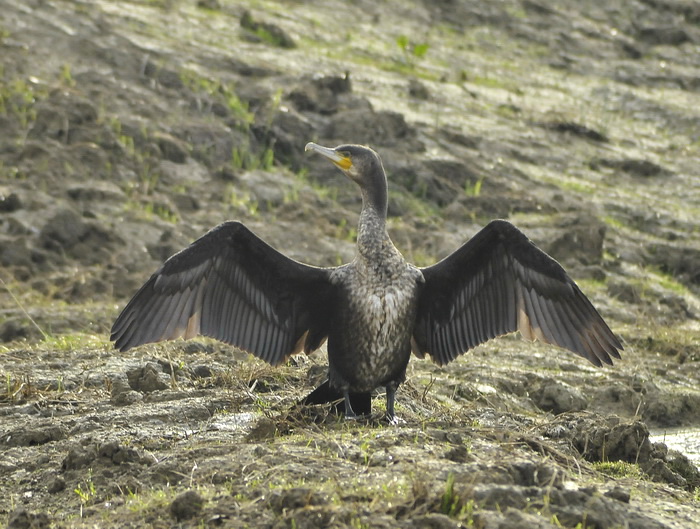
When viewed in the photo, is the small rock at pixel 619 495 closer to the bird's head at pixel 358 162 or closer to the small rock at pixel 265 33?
the bird's head at pixel 358 162

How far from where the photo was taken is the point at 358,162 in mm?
8109

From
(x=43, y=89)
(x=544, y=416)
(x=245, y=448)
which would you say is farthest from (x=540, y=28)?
(x=245, y=448)

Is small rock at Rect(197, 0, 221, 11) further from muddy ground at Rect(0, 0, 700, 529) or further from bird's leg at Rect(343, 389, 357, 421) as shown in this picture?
bird's leg at Rect(343, 389, 357, 421)

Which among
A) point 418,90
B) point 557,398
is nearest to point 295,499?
point 557,398

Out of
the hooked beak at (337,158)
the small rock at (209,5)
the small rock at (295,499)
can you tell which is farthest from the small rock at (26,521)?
the small rock at (209,5)

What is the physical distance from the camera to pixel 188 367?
29.8 feet

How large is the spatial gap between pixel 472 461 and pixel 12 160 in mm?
9921

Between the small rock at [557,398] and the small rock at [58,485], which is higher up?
the small rock at [58,485]

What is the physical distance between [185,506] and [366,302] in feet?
8.10

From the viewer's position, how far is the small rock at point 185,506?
5266 millimetres

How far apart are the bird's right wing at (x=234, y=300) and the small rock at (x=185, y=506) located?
2.47 meters

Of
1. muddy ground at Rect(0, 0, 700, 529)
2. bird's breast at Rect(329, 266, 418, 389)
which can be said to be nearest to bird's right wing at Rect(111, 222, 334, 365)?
bird's breast at Rect(329, 266, 418, 389)

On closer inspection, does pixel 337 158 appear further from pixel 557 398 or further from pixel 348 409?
pixel 557 398

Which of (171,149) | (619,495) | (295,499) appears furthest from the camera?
(171,149)
